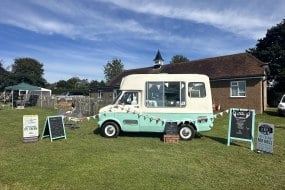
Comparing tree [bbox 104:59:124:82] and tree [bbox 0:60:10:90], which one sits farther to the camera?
tree [bbox 104:59:124:82]

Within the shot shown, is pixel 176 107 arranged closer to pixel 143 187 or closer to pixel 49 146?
pixel 49 146

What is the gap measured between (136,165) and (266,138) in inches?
178

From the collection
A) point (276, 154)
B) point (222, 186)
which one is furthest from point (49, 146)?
point (276, 154)

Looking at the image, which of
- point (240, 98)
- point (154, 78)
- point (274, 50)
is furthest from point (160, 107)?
point (274, 50)

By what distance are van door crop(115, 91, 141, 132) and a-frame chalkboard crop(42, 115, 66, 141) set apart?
7.58 ft

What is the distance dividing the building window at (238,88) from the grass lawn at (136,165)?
1331cm

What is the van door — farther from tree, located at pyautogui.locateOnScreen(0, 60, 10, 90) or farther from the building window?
tree, located at pyautogui.locateOnScreen(0, 60, 10, 90)

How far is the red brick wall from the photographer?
24.1 metres

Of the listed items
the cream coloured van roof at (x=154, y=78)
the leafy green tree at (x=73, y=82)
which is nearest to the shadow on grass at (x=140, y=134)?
the cream coloured van roof at (x=154, y=78)

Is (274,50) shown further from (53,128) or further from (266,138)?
(53,128)

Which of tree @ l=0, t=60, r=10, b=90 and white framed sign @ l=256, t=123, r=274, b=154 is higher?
tree @ l=0, t=60, r=10, b=90

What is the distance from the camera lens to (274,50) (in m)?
41.4

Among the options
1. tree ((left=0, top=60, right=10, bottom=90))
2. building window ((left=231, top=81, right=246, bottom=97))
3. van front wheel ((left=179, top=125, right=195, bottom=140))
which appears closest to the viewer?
van front wheel ((left=179, top=125, right=195, bottom=140))

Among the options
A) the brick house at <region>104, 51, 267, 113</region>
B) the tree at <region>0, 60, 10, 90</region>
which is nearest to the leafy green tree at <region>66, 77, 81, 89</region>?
the tree at <region>0, 60, 10, 90</region>
